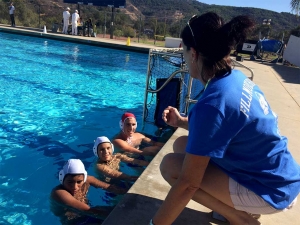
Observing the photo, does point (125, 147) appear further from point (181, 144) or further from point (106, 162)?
point (181, 144)

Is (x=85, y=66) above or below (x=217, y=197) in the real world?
below

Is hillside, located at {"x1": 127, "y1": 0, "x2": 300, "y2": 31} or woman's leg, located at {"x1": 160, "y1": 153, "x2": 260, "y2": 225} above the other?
hillside, located at {"x1": 127, "y1": 0, "x2": 300, "y2": 31}

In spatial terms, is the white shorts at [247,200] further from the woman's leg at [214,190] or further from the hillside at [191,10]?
the hillside at [191,10]

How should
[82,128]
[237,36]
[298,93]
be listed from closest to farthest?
[237,36], [82,128], [298,93]

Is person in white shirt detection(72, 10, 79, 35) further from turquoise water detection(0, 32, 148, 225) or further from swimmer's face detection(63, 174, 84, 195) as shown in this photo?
swimmer's face detection(63, 174, 84, 195)

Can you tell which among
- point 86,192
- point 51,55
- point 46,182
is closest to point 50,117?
point 46,182

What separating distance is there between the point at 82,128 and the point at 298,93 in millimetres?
6322

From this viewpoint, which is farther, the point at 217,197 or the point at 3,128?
the point at 3,128

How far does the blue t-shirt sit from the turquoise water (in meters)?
2.27

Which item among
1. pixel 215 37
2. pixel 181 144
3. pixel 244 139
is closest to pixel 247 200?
pixel 244 139

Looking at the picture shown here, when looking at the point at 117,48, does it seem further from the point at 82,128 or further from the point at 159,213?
the point at 159,213

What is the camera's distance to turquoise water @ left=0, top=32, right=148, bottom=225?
3969mm

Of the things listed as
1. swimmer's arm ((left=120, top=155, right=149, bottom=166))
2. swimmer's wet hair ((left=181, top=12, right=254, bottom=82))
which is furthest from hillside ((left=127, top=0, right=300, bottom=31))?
swimmer's wet hair ((left=181, top=12, right=254, bottom=82))

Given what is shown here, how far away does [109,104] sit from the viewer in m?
7.96
